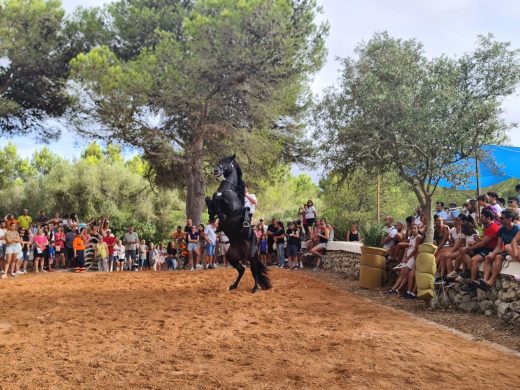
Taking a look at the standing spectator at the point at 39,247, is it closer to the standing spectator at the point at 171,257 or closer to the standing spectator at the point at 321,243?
the standing spectator at the point at 171,257

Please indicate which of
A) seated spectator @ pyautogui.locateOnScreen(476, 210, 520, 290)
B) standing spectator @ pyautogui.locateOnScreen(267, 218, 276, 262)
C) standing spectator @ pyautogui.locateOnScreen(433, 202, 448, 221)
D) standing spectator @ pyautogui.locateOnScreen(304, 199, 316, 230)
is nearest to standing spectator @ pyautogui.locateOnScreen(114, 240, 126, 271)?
standing spectator @ pyautogui.locateOnScreen(267, 218, 276, 262)

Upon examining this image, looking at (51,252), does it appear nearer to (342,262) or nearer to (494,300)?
(342,262)

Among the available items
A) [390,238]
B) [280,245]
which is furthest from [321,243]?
[390,238]

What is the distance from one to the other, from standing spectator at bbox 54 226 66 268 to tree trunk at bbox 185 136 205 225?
5.67 meters

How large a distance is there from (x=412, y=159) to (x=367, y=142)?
4.97ft

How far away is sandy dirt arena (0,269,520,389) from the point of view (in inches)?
190

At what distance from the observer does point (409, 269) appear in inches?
419

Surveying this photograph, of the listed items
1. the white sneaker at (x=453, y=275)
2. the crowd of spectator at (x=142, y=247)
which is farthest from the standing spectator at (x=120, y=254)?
the white sneaker at (x=453, y=275)

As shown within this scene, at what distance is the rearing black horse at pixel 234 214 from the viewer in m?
9.45

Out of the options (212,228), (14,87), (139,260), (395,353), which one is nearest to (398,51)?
(212,228)

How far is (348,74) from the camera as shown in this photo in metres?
18.2

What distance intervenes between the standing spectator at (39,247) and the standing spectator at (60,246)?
0.67 metres

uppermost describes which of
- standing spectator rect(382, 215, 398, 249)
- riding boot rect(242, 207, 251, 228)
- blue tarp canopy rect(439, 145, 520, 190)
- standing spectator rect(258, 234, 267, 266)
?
blue tarp canopy rect(439, 145, 520, 190)

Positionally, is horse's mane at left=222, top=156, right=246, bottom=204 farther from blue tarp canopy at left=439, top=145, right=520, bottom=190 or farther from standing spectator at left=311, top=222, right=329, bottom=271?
blue tarp canopy at left=439, top=145, right=520, bottom=190
